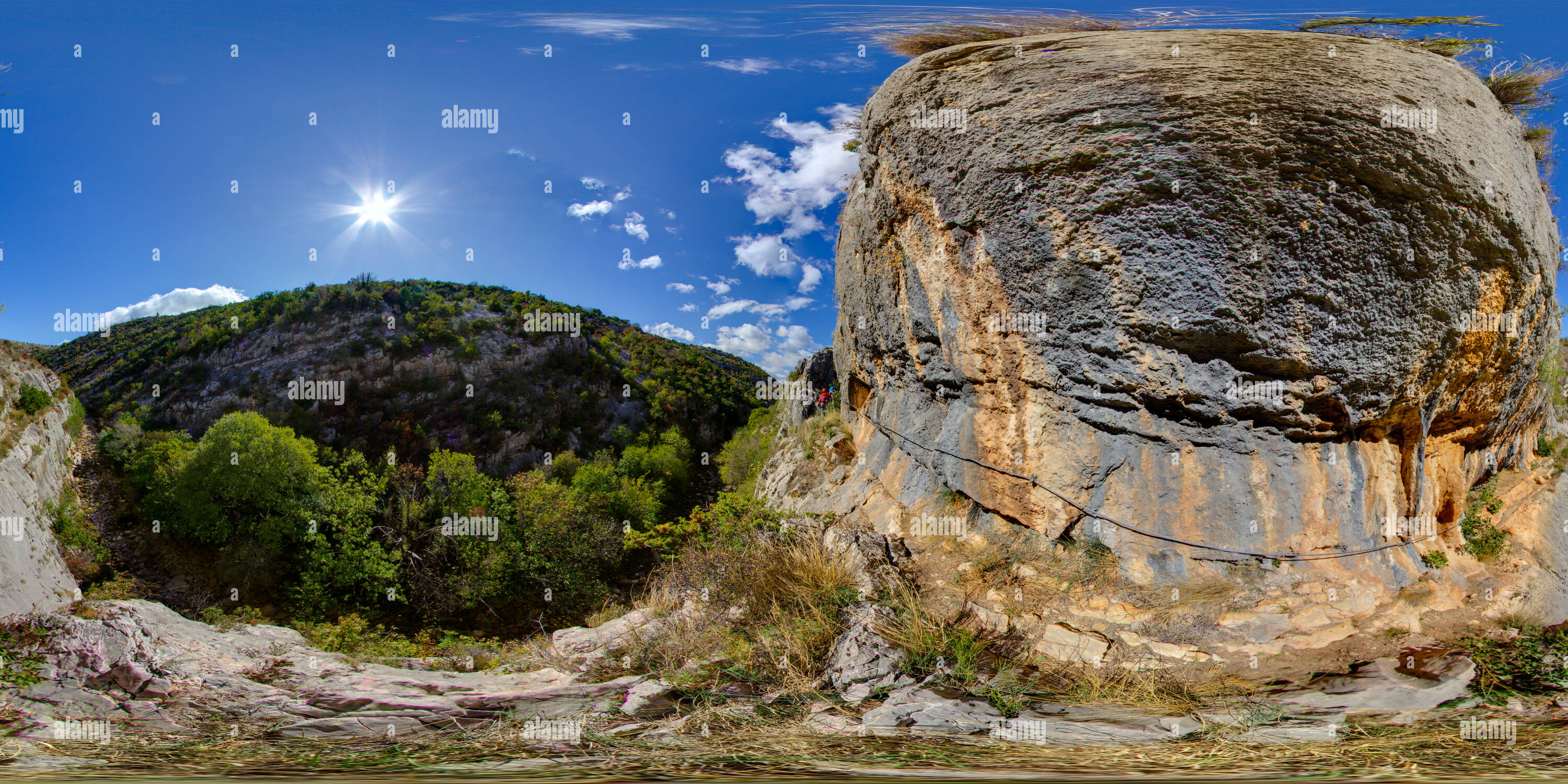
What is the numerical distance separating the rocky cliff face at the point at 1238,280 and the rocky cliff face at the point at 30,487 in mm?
10592

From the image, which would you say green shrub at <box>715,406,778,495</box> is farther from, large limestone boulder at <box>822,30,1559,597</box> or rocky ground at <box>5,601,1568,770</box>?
rocky ground at <box>5,601,1568,770</box>

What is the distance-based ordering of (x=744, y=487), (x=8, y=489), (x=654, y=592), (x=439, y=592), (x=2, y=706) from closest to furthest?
(x=2, y=706), (x=654, y=592), (x=8, y=489), (x=744, y=487), (x=439, y=592)

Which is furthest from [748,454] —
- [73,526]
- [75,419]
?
[75,419]

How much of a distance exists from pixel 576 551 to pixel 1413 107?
73.6 ft

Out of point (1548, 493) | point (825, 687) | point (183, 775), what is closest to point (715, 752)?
point (825, 687)

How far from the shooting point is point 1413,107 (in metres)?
5.12

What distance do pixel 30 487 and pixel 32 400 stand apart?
4616mm

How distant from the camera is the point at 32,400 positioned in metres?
14.7

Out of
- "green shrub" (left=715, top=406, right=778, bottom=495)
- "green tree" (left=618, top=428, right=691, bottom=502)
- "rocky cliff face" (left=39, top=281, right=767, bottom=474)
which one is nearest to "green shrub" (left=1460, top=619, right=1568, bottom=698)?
"green shrub" (left=715, top=406, right=778, bottom=495)

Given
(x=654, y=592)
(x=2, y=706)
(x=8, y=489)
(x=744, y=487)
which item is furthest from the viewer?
(x=744, y=487)

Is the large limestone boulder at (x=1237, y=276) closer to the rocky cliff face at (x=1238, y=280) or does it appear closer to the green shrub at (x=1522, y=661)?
the rocky cliff face at (x=1238, y=280)

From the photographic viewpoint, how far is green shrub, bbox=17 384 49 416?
558 inches

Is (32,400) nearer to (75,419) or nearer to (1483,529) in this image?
(75,419)

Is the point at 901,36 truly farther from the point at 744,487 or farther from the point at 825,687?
the point at 744,487
